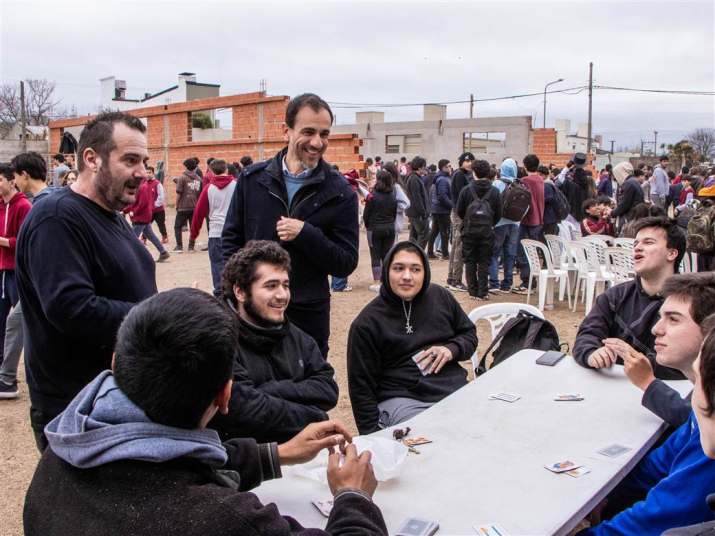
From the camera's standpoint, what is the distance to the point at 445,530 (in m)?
1.82

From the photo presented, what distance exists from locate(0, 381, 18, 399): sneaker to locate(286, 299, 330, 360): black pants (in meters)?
2.92

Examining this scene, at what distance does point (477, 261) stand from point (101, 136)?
659 cm

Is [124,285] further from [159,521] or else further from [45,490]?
[159,521]

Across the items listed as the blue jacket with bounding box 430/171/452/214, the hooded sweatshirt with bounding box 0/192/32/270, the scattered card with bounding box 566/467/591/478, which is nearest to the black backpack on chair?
the scattered card with bounding box 566/467/591/478

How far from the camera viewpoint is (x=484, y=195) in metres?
8.19

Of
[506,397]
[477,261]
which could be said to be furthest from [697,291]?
[477,261]

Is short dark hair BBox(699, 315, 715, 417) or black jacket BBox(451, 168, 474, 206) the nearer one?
short dark hair BBox(699, 315, 715, 417)

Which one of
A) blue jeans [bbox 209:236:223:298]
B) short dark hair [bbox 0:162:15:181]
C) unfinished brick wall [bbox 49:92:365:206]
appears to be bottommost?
blue jeans [bbox 209:236:223:298]

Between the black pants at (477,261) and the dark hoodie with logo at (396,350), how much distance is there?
4.82m

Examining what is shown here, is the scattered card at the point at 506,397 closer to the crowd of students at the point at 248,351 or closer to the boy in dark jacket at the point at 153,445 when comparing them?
the crowd of students at the point at 248,351

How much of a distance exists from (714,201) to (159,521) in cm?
645

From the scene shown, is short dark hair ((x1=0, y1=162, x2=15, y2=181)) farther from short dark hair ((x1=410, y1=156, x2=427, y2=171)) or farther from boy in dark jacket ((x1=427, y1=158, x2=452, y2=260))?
short dark hair ((x1=410, y1=156, x2=427, y2=171))

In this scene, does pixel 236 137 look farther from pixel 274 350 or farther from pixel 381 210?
pixel 274 350

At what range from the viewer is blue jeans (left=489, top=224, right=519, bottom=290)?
8.74m
